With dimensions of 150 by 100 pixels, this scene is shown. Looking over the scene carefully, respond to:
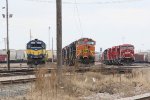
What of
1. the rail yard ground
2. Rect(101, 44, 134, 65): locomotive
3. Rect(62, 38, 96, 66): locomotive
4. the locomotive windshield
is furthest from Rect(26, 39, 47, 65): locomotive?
the rail yard ground

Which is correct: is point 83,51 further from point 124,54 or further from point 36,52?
point 124,54

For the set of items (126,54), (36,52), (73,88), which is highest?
(36,52)

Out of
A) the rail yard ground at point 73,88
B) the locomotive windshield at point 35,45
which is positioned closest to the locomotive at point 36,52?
the locomotive windshield at point 35,45

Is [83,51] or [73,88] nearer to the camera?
[73,88]

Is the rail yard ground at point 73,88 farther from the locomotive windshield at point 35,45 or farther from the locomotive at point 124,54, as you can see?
the locomotive at point 124,54

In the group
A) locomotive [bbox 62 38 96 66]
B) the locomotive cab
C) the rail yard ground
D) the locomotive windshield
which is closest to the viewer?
the rail yard ground

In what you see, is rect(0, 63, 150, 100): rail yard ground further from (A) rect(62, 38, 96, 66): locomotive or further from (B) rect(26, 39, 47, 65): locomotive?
(B) rect(26, 39, 47, 65): locomotive

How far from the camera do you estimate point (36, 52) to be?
48844 mm

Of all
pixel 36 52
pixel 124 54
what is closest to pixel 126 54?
pixel 124 54

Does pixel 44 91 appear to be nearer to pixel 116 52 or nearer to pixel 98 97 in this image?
pixel 98 97

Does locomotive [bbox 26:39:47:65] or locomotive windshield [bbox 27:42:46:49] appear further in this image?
locomotive windshield [bbox 27:42:46:49]

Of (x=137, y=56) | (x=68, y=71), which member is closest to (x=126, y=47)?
(x=68, y=71)

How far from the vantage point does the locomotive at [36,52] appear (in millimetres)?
48750

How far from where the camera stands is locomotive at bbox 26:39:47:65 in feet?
160
